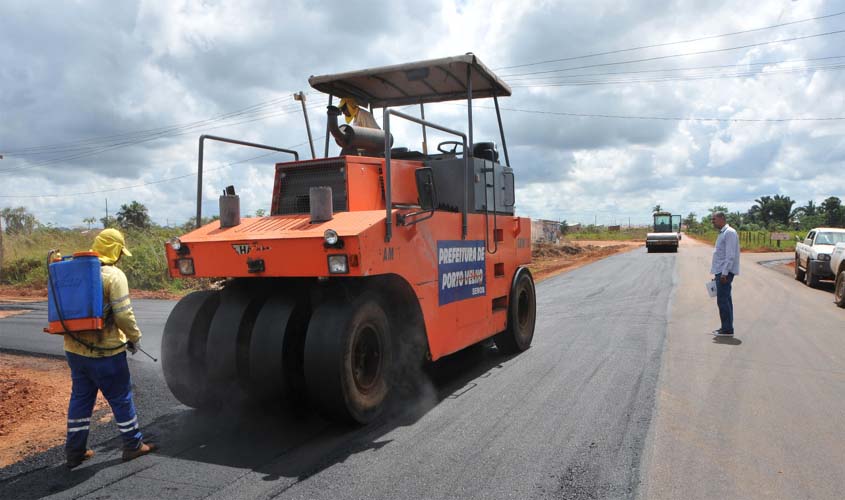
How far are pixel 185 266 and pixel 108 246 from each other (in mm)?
762

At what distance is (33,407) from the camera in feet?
17.8

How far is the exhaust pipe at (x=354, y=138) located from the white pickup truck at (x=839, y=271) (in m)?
10.5

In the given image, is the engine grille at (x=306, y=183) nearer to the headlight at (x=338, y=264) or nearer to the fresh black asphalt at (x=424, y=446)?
the headlight at (x=338, y=264)

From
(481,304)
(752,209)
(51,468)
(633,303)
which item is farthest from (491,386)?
(752,209)

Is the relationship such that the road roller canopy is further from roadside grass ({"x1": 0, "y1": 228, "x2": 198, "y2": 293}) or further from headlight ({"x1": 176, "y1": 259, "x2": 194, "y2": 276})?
roadside grass ({"x1": 0, "y1": 228, "x2": 198, "y2": 293})

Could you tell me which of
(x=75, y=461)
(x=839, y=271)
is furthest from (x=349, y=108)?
(x=839, y=271)

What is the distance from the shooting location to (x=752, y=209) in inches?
3487

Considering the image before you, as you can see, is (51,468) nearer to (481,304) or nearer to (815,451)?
(481,304)

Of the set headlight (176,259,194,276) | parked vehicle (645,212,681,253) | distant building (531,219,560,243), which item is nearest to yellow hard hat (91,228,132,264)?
headlight (176,259,194,276)

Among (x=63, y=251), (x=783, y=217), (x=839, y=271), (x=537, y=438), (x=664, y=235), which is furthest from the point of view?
(x=783, y=217)

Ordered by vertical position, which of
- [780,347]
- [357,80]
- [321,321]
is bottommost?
[780,347]

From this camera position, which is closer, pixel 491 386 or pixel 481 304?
pixel 491 386

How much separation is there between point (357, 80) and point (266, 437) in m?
4.08

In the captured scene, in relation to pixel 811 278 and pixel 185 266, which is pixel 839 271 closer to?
pixel 811 278
